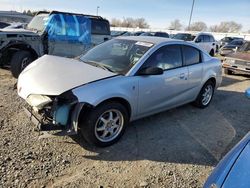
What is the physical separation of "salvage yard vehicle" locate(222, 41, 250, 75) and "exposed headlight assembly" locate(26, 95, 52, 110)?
9.32 meters

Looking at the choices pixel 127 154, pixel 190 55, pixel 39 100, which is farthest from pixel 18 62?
pixel 127 154

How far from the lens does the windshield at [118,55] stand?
4512 mm

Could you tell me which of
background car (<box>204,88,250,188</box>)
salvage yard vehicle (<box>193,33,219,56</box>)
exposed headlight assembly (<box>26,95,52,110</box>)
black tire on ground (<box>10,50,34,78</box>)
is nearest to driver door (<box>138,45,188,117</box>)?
exposed headlight assembly (<box>26,95,52,110</box>)

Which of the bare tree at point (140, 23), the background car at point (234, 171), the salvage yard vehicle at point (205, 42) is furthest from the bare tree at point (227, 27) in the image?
the background car at point (234, 171)

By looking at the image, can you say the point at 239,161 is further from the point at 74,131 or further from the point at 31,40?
the point at 31,40

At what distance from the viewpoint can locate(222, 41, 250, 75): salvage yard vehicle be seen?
35.7 feet

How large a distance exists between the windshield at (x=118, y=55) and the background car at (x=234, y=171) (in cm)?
235

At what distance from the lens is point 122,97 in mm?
4141

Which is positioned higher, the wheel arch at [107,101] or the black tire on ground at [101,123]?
the wheel arch at [107,101]

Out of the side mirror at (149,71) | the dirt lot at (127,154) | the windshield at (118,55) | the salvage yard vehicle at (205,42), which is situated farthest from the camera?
the salvage yard vehicle at (205,42)

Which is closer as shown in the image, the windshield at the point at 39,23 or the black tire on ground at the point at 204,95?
the black tire on ground at the point at 204,95

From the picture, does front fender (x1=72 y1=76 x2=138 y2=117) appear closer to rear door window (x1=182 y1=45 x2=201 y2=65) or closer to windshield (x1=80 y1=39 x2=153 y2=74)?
windshield (x1=80 y1=39 x2=153 y2=74)

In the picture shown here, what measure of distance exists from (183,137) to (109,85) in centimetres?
172

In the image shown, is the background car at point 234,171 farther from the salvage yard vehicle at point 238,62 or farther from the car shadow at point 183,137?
the salvage yard vehicle at point 238,62
